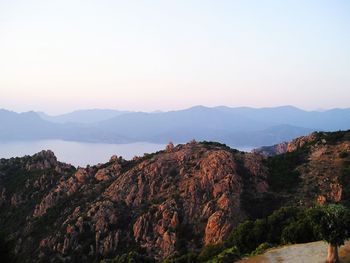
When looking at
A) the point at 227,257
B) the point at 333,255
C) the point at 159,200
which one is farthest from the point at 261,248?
the point at 159,200

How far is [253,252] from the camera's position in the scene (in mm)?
34188

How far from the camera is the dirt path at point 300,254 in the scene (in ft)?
96.2

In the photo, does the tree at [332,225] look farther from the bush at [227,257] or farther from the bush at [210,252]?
the bush at [210,252]

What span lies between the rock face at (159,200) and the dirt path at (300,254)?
1341 centimetres

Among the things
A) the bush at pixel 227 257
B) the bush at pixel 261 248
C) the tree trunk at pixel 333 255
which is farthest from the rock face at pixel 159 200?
the tree trunk at pixel 333 255

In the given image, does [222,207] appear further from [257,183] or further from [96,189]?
[96,189]

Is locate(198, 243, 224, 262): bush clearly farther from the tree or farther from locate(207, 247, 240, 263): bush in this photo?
the tree

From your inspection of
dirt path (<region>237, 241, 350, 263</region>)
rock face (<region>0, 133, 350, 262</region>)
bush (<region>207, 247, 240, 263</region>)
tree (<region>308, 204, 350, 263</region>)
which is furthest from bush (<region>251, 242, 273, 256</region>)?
rock face (<region>0, 133, 350, 262</region>)

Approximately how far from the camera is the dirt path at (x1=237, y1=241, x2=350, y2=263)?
96.2 ft

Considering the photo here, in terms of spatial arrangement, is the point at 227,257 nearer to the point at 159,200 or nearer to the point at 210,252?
the point at 210,252

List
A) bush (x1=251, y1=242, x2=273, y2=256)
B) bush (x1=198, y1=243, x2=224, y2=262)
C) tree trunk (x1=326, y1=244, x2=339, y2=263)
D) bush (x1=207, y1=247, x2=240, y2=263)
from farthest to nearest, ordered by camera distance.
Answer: bush (x1=198, y1=243, x2=224, y2=262), bush (x1=251, y1=242, x2=273, y2=256), bush (x1=207, y1=247, x2=240, y2=263), tree trunk (x1=326, y1=244, x2=339, y2=263)

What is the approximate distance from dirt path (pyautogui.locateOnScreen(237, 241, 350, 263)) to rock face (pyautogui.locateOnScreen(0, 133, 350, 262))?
13.4m

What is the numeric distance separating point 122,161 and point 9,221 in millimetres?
20133

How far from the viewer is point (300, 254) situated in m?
31.1
